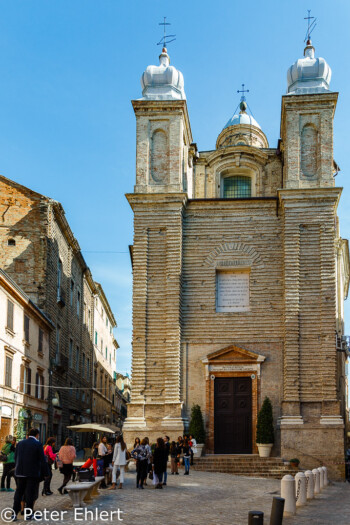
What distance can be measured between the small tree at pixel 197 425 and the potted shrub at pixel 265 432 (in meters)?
2.35

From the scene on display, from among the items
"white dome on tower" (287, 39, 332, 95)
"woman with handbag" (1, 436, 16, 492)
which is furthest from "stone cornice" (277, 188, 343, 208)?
"woman with handbag" (1, 436, 16, 492)

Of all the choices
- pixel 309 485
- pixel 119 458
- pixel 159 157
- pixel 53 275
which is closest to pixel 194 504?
pixel 119 458

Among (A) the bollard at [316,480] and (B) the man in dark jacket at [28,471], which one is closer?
(B) the man in dark jacket at [28,471]

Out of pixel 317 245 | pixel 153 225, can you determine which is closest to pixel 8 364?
pixel 153 225

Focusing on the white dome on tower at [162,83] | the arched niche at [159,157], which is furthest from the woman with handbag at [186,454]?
the white dome on tower at [162,83]

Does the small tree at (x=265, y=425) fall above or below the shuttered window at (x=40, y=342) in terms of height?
below

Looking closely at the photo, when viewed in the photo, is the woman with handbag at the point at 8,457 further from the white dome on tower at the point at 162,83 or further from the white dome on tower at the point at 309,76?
the white dome on tower at the point at 309,76

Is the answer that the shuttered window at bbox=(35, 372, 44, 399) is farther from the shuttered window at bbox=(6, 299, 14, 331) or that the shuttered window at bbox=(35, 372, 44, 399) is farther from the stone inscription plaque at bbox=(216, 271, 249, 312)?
the stone inscription plaque at bbox=(216, 271, 249, 312)

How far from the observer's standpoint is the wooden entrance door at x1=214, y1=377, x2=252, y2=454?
1266 inches

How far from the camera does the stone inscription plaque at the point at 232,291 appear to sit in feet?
111

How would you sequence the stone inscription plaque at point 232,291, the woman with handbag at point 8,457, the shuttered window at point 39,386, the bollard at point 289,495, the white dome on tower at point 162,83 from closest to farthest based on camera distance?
the bollard at point 289,495 → the woman with handbag at point 8,457 → the stone inscription plaque at point 232,291 → the white dome on tower at point 162,83 → the shuttered window at point 39,386

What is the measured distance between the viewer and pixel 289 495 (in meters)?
16.9

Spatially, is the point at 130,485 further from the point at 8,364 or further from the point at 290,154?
the point at 290,154

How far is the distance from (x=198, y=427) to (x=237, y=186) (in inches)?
547
